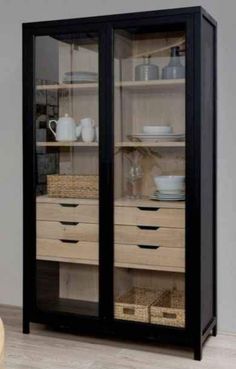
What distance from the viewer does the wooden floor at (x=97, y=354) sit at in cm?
281

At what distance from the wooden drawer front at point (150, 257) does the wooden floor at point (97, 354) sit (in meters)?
0.45

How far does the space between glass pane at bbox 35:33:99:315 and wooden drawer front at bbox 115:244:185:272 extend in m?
0.16

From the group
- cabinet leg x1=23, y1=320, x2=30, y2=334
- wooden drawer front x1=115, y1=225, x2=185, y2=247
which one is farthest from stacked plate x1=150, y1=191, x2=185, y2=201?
cabinet leg x1=23, y1=320, x2=30, y2=334

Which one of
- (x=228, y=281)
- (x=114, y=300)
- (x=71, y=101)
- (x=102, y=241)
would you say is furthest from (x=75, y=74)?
(x=228, y=281)

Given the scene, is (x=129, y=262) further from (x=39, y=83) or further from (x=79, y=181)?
(x=39, y=83)

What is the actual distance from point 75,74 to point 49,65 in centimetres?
17

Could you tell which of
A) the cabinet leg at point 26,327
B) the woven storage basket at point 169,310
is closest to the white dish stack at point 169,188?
the woven storage basket at point 169,310

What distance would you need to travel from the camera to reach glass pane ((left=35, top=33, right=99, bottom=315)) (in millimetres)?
3100

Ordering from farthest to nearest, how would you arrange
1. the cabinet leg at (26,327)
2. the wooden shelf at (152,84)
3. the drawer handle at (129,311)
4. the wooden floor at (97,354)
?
the cabinet leg at (26,327), the drawer handle at (129,311), the wooden shelf at (152,84), the wooden floor at (97,354)

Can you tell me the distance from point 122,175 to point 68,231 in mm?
448

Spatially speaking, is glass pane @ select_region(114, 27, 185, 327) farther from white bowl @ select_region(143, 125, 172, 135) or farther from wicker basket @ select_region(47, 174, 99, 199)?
wicker basket @ select_region(47, 174, 99, 199)

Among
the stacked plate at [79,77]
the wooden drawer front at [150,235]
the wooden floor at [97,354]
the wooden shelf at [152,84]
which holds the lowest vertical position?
the wooden floor at [97,354]

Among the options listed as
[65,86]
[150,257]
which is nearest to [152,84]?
[65,86]

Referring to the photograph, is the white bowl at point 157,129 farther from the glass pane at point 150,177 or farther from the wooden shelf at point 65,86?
the wooden shelf at point 65,86
